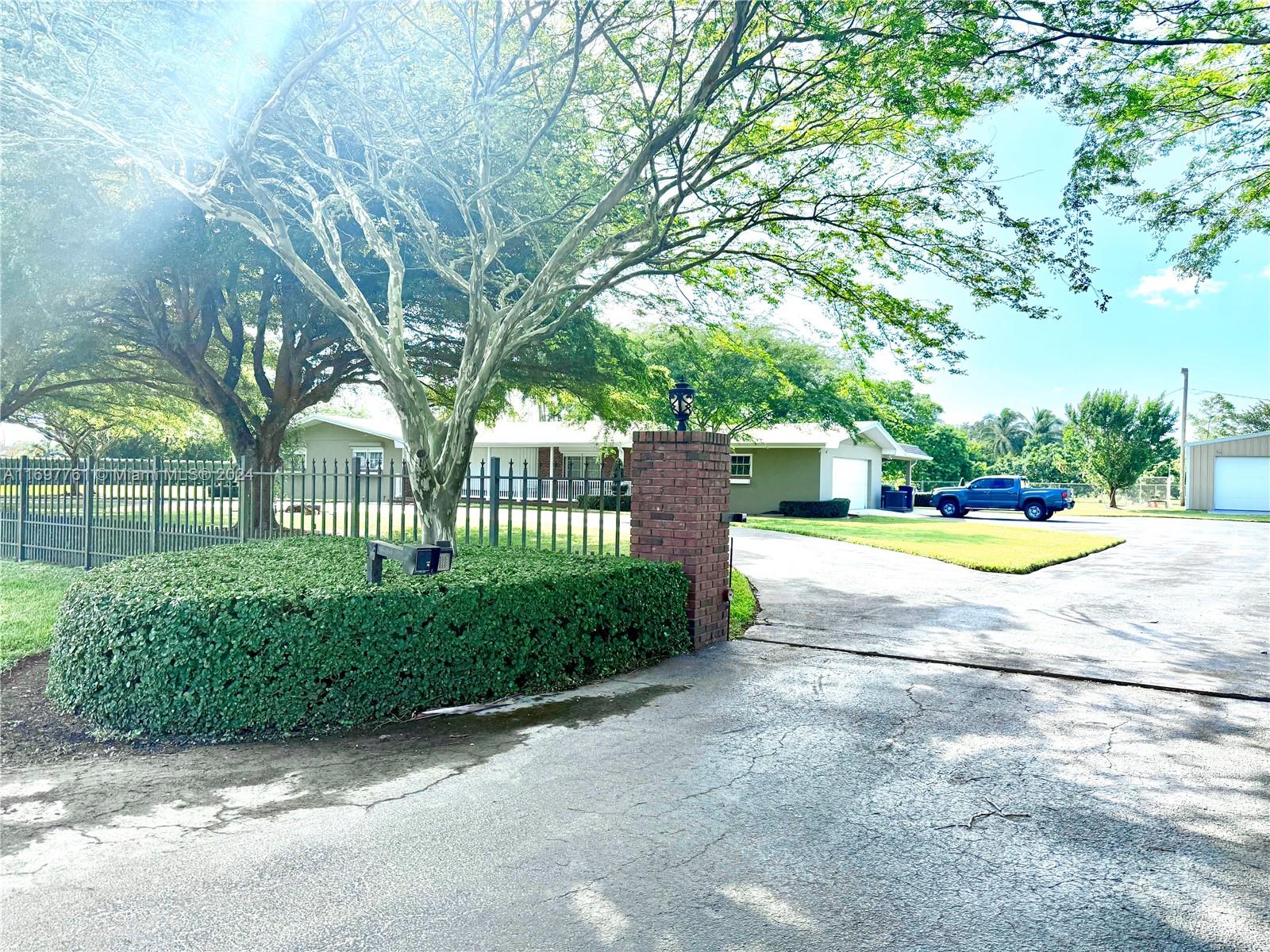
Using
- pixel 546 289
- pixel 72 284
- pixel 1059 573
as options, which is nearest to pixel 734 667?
pixel 546 289

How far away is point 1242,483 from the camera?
37.8 m

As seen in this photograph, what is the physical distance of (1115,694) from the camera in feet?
21.0

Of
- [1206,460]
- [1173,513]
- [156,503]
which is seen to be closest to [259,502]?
[156,503]

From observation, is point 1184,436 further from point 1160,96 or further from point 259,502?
point 259,502

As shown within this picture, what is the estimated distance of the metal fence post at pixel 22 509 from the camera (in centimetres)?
1270

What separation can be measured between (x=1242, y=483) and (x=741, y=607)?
37.8 meters

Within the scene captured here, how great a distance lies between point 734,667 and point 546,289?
4.81 meters

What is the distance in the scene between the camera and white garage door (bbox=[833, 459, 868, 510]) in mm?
32844

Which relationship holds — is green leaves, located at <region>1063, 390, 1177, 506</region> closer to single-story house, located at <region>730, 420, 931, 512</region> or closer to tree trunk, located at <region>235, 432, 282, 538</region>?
single-story house, located at <region>730, 420, 931, 512</region>

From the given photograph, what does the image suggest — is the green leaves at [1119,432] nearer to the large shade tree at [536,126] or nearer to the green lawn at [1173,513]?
the green lawn at [1173,513]

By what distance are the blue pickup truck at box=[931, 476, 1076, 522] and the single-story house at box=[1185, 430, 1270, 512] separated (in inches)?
431

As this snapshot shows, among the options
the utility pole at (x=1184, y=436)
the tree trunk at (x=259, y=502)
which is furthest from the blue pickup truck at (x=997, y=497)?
the tree trunk at (x=259, y=502)

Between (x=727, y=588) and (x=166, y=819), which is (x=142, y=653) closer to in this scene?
(x=166, y=819)

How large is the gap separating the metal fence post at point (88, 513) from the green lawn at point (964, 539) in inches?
527
